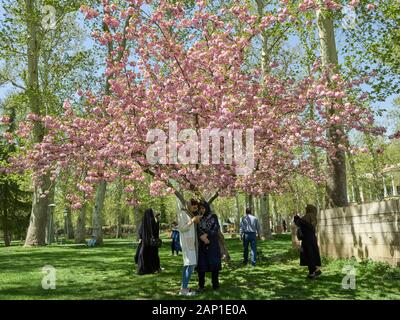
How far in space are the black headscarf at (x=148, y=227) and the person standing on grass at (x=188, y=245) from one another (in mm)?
2374

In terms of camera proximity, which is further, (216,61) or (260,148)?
(260,148)

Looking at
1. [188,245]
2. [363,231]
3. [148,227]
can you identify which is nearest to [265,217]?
[363,231]

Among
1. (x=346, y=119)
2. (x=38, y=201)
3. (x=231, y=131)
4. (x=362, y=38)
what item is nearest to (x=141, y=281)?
(x=231, y=131)

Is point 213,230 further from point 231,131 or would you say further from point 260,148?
point 260,148

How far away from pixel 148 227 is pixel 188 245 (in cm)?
281

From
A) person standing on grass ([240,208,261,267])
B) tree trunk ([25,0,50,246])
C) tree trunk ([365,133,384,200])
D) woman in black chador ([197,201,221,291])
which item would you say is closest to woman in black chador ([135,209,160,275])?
woman in black chador ([197,201,221,291])

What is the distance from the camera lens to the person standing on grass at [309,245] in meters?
10.3

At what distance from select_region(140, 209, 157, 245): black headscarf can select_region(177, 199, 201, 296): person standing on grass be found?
2374mm

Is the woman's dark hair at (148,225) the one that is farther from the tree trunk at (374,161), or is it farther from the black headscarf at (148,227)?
the tree trunk at (374,161)

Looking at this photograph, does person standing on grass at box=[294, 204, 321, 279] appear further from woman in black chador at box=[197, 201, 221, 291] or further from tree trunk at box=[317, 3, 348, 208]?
tree trunk at box=[317, 3, 348, 208]

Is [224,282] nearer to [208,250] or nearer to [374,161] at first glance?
[208,250]

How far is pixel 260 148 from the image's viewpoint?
11.8 meters

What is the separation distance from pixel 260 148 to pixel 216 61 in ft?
8.91

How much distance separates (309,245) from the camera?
1046cm
